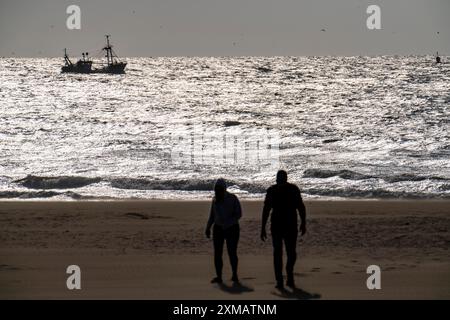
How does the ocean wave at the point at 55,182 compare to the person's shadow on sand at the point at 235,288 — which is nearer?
the person's shadow on sand at the point at 235,288

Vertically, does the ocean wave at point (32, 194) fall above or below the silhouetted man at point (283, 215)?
below

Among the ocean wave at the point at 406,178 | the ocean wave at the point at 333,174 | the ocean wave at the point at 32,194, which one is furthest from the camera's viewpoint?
the ocean wave at the point at 333,174

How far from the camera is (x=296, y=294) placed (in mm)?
9383

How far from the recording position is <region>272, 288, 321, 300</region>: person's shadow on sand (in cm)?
920

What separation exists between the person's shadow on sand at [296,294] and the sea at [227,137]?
11.4 metres

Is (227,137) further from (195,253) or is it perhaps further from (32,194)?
(195,253)

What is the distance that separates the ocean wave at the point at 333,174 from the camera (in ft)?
79.8

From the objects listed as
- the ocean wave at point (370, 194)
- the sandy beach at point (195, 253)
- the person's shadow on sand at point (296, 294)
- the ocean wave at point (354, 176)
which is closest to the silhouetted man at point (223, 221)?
the sandy beach at point (195, 253)

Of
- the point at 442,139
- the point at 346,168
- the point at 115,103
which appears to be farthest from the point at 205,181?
the point at 115,103

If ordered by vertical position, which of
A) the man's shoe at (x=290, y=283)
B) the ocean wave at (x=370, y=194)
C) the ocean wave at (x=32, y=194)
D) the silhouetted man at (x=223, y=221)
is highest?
the silhouetted man at (x=223, y=221)

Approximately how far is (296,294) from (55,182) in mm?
15537

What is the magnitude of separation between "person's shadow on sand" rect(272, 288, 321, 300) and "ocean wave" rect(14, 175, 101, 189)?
14.8 metres

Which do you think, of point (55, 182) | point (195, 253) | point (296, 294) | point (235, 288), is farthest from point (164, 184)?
point (296, 294)

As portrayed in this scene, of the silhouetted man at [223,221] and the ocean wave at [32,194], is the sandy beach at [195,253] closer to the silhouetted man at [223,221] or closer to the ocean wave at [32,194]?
the silhouetted man at [223,221]
